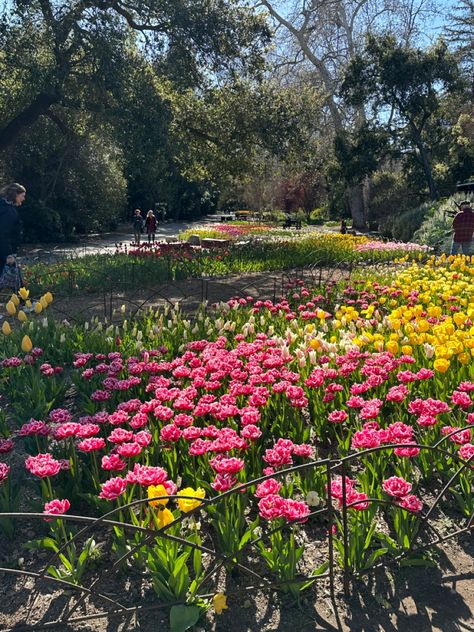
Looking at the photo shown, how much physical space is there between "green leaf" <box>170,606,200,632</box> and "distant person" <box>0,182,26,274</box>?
6622mm

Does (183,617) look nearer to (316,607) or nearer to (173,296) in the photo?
(316,607)

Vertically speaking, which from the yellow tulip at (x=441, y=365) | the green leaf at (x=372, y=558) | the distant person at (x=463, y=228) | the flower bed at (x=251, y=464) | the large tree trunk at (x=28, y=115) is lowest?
the green leaf at (x=372, y=558)

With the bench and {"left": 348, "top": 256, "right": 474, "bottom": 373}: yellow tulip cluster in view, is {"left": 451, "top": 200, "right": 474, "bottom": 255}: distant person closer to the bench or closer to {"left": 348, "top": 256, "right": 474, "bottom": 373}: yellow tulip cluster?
{"left": 348, "top": 256, "right": 474, "bottom": 373}: yellow tulip cluster

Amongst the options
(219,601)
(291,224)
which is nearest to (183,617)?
(219,601)

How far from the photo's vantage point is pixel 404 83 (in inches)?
963

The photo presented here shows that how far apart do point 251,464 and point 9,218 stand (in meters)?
6.15

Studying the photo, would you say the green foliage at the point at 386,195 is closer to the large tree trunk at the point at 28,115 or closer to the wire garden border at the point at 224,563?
the large tree trunk at the point at 28,115

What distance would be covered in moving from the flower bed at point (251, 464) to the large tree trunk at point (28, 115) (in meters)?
14.3

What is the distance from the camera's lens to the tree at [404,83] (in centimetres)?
2428

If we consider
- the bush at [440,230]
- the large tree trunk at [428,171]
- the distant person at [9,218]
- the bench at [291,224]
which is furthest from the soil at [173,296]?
the bench at [291,224]

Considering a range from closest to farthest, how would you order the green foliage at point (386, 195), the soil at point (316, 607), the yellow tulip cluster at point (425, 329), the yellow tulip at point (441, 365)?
the soil at point (316, 607) < the yellow tulip at point (441, 365) < the yellow tulip cluster at point (425, 329) < the green foliage at point (386, 195)

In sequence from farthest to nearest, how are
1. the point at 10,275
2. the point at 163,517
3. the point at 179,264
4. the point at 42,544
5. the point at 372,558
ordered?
the point at 179,264, the point at 10,275, the point at 42,544, the point at 372,558, the point at 163,517

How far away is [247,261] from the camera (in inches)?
490

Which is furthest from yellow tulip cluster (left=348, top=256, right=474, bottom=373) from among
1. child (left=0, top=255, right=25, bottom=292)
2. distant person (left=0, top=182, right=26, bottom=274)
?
child (left=0, top=255, right=25, bottom=292)
